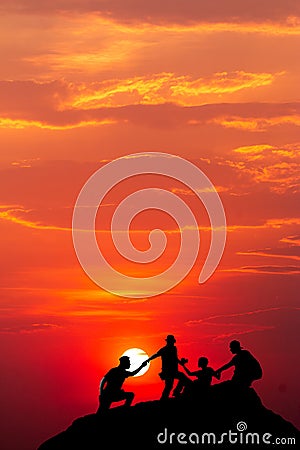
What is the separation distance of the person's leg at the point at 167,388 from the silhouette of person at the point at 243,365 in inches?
81.8

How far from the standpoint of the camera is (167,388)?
41375 millimetres

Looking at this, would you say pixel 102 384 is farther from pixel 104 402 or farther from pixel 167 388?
pixel 167 388

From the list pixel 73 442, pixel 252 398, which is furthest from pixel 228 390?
pixel 73 442

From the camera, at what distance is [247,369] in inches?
1601

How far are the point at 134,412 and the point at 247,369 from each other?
5.45 m

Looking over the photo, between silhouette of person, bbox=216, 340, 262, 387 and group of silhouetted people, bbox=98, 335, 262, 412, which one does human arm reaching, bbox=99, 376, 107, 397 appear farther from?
silhouette of person, bbox=216, 340, 262, 387

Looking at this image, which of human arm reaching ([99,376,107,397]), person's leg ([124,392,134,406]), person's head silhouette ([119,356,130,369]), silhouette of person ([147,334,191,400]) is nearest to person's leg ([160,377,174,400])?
silhouette of person ([147,334,191,400])

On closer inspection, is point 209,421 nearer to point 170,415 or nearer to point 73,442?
point 170,415

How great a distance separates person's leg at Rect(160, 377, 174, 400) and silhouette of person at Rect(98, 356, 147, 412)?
5.79ft

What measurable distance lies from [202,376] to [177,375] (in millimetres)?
1253

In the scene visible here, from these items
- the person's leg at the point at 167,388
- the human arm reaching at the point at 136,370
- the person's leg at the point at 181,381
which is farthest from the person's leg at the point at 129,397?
the person's leg at the point at 181,381

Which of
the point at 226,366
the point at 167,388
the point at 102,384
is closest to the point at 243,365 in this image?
the point at 226,366

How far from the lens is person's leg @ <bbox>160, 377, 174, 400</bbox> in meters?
41.0

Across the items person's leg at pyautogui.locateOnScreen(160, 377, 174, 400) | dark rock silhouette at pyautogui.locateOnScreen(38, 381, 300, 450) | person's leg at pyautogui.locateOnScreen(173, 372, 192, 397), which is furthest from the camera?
dark rock silhouette at pyautogui.locateOnScreen(38, 381, 300, 450)
